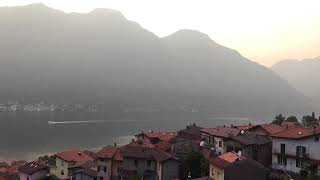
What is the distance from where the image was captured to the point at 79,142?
137 meters

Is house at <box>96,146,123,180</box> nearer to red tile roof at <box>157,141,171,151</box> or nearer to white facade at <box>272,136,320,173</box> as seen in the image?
red tile roof at <box>157,141,171,151</box>

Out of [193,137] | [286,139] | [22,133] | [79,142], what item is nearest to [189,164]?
[286,139]

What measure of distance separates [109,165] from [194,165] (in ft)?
32.3

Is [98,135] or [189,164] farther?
[98,135]

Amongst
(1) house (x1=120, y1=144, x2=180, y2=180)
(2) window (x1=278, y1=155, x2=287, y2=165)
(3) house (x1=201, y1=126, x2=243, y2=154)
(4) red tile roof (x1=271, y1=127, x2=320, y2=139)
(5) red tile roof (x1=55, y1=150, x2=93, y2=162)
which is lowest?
(5) red tile roof (x1=55, y1=150, x2=93, y2=162)

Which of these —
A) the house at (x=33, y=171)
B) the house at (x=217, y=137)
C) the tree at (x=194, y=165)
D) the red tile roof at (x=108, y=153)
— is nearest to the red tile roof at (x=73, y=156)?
the house at (x=33, y=171)

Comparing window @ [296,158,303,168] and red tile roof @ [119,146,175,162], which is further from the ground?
window @ [296,158,303,168]

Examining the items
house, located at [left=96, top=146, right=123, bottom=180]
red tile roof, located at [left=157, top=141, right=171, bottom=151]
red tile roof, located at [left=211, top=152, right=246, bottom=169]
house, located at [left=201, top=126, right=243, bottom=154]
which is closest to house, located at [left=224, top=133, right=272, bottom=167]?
house, located at [left=201, top=126, right=243, bottom=154]

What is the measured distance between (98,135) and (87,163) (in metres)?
99.9

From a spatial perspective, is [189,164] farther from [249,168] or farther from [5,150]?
[5,150]

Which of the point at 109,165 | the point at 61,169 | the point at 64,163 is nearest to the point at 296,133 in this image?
the point at 109,165

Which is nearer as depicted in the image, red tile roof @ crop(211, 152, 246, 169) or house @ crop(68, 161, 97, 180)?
red tile roof @ crop(211, 152, 246, 169)

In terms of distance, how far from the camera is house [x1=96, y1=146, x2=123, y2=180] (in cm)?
5163

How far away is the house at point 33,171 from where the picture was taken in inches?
2281
